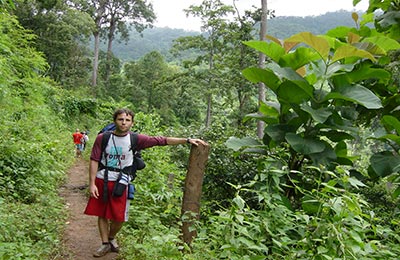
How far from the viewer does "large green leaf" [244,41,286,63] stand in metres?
2.79

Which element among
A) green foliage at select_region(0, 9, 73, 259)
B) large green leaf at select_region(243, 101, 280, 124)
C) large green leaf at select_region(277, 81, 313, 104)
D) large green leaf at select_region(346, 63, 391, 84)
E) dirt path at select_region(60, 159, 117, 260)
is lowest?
dirt path at select_region(60, 159, 117, 260)

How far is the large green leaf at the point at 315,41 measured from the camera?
2.53 metres

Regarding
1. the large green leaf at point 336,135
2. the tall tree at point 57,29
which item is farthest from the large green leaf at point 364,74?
the tall tree at point 57,29

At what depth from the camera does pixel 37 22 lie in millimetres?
21500

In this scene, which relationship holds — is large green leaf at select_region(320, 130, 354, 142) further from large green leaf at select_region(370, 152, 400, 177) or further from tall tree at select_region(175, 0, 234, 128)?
tall tree at select_region(175, 0, 234, 128)

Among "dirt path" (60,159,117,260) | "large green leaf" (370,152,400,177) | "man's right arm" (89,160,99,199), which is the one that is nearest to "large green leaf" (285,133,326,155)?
"large green leaf" (370,152,400,177)

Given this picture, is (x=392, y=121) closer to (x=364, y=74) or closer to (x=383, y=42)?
(x=364, y=74)

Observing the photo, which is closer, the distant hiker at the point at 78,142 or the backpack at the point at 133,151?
the backpack at the point at 133,151

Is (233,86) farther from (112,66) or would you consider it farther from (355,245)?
(112,66)

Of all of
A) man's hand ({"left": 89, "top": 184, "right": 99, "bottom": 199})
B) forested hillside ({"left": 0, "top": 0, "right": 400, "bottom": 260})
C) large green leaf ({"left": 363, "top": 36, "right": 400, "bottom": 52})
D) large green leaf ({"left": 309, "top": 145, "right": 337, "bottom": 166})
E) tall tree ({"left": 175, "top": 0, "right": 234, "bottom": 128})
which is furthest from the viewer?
tall tree ({"left": 175, "top": 0, "right": 234, "bottom": 128})

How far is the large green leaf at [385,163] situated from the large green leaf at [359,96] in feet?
1.46

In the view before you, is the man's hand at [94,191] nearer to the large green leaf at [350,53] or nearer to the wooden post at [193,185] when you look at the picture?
the wooden post at [193,185]

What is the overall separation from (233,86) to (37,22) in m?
12.8

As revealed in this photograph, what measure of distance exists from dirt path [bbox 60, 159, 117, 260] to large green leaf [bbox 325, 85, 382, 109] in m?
2.46
